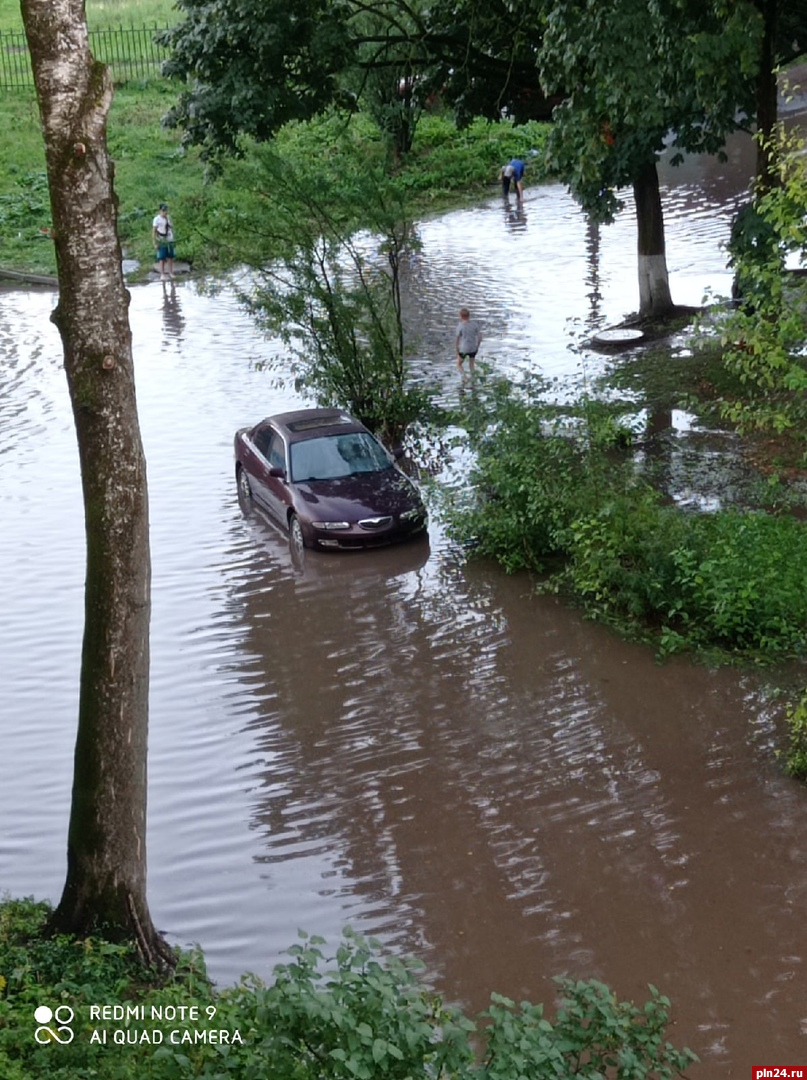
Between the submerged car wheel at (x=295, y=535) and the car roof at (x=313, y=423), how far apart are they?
1140mm

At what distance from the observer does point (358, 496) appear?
51.7 ft

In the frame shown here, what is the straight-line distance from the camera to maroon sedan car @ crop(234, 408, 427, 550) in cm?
1551

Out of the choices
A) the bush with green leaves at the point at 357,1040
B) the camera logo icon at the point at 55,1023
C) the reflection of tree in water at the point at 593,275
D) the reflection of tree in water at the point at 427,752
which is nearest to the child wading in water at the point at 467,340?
the reflection of tree in water at the point at 593,275

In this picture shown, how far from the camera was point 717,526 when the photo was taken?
13367 mm

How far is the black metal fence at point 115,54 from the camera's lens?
47.3 metres

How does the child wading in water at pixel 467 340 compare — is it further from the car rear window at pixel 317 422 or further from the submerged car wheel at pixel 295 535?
the submerged car wheel at pixel 295 535

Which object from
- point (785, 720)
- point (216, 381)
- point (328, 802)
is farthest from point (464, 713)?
point (216, 381)

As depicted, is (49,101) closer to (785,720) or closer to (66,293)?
(66,293)

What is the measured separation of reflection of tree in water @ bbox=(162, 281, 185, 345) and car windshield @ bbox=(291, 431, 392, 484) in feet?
36.9

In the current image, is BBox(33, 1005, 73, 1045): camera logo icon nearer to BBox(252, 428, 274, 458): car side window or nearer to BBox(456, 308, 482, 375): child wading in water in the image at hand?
BBox(252, 428, 274, 458): car side window

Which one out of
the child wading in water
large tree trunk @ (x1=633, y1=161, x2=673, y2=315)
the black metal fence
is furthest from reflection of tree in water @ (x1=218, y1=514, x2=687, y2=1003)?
the black metal fence

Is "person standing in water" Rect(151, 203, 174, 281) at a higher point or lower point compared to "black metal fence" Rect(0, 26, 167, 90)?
lower

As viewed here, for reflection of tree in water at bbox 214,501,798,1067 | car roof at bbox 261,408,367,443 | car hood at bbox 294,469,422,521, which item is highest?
car roof at bbox 261,408,367,443

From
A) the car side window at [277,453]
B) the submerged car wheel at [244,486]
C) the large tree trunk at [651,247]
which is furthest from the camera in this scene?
the large tree trunk at [651,247]
